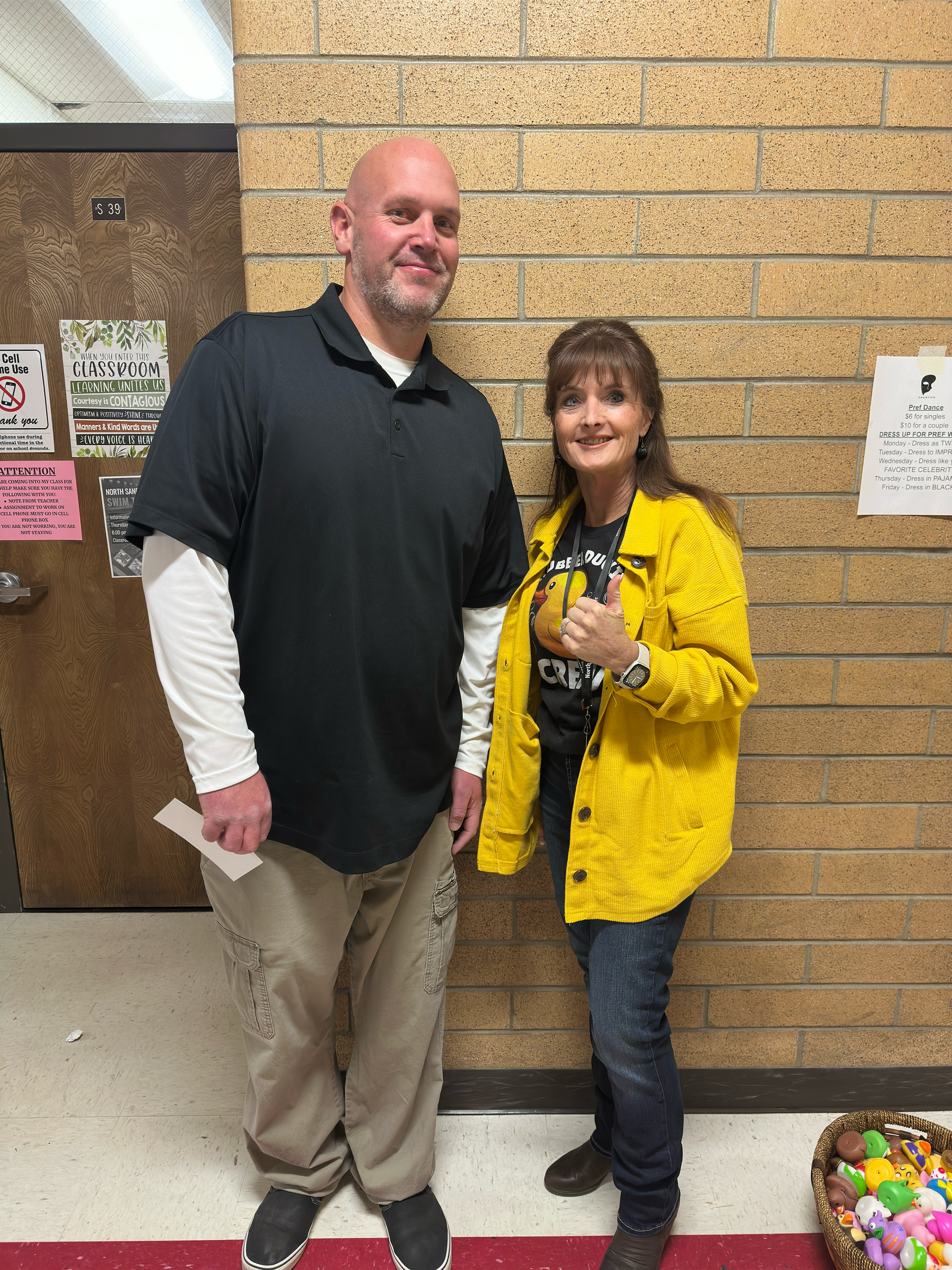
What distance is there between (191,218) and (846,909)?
97.8 inches

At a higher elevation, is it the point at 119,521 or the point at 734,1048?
the point at 119,521

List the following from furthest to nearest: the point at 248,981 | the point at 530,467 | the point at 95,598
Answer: the point at 95,598 < the point at 530,467 < the point at 248,981

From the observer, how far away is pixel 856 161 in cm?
153

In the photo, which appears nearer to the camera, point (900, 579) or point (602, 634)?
point (602, 634)

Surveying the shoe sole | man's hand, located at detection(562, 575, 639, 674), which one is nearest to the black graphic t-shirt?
man's hand, located at detection(562, 575, 639, 674)

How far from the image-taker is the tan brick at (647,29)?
145 cm

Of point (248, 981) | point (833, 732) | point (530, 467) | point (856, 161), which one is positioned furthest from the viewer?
point (833, 732)

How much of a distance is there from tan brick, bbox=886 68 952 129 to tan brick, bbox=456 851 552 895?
166 centimetres

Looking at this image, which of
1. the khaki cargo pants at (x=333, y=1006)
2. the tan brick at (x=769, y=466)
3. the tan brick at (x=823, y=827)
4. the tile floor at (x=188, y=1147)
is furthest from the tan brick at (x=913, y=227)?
the tile floor at (x=188, y=1147)

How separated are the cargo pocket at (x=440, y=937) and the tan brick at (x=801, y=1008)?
702 mm

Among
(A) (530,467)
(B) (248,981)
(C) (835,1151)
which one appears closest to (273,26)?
(A) (530,467)

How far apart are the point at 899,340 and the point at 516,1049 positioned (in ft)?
5.85

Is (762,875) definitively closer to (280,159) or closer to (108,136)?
(280,159)

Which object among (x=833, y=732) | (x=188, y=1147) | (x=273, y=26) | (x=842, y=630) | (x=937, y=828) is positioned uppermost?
(x=273, y=26)
